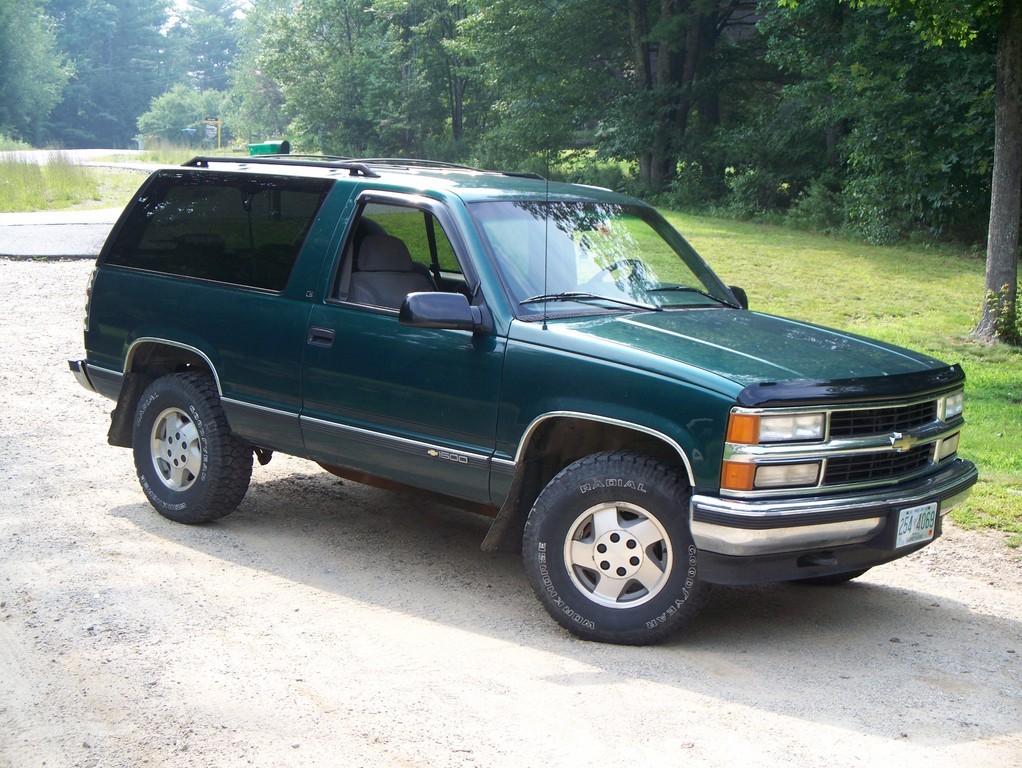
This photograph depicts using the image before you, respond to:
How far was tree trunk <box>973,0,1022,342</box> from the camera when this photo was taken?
12.7m

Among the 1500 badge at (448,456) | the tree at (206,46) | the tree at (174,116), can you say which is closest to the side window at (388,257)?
the 1500 badge at (448,456)

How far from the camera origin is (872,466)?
16.2ft

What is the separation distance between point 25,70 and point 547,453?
317 feet

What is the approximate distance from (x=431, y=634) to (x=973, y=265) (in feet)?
53.9

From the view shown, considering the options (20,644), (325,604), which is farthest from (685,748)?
(20,644)

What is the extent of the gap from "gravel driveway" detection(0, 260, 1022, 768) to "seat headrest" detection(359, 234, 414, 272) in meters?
1.53

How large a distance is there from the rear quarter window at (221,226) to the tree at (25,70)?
89.6 m

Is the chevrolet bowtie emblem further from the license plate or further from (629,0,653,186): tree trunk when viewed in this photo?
(629,0,653,186): tree trunk

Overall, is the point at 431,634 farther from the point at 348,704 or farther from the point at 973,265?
the point at 973,265

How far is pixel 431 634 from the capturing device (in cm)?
517

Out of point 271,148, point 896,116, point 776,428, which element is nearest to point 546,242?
point 776,428

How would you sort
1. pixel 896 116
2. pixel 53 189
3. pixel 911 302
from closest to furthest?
1. pixel 911 302
2. pixel 896 116
3. pixel 53 189

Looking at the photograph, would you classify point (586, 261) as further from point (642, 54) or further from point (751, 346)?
point (642, 54)

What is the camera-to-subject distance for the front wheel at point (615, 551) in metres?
4.86
